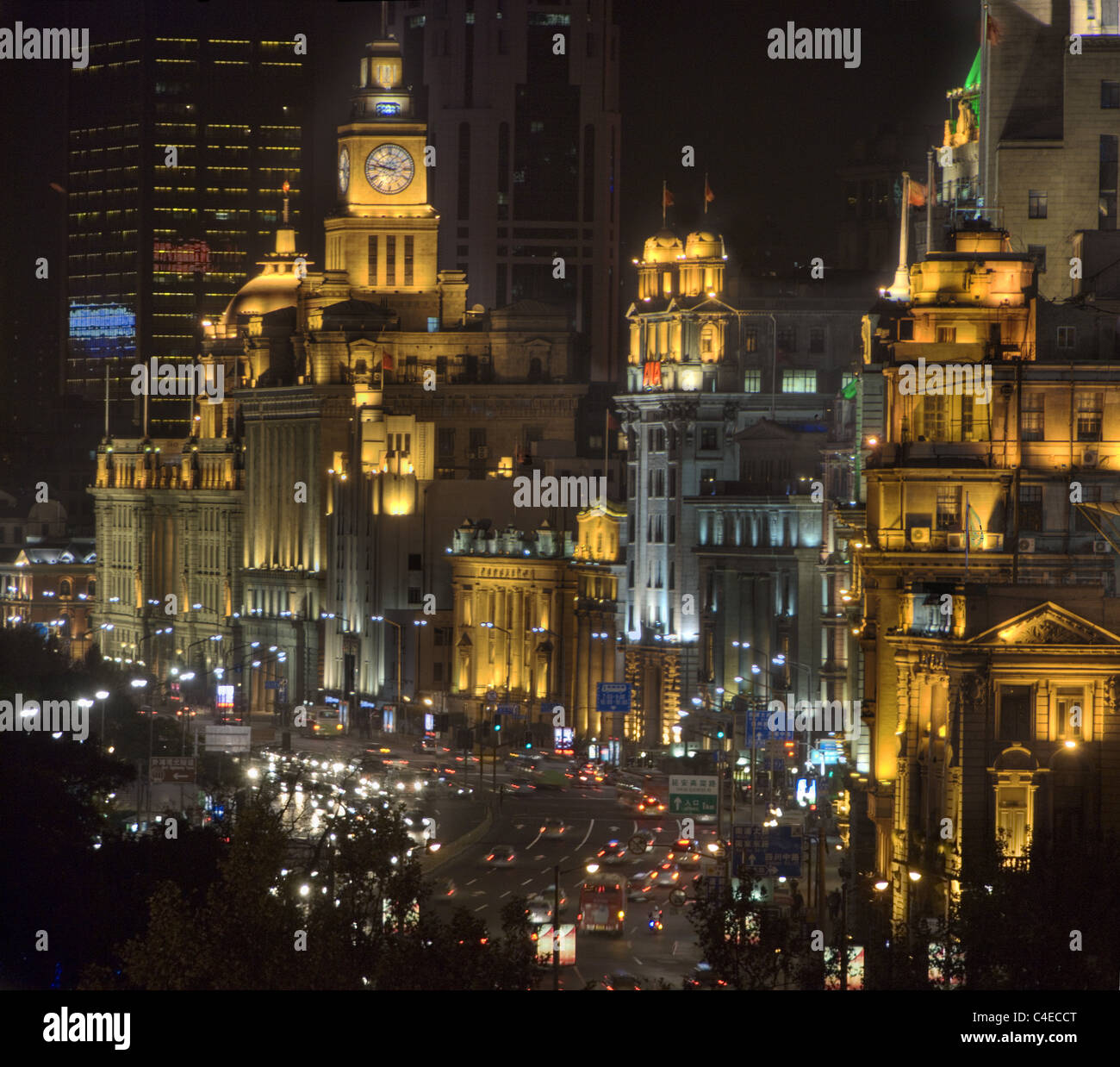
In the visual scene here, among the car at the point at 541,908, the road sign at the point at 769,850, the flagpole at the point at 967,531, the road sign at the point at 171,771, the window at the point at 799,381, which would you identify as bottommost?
the car at the point at 541,908

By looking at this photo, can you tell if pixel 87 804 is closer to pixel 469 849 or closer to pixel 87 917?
pixel 87 917

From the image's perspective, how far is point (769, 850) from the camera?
8844cm

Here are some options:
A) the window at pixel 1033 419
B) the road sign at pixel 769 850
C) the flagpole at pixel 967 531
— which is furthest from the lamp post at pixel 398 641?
the road sign at pixel 769 850

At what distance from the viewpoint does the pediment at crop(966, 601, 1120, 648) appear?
280 feet

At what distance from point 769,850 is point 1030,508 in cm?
1804

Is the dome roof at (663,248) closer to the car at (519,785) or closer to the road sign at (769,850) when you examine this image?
the car at (519,785)

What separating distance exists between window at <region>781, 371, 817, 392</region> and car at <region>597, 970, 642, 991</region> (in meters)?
85.9

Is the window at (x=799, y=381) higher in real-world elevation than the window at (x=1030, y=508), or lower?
higher

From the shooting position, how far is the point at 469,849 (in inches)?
4611

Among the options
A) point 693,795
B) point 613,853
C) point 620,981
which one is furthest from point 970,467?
point 613,853

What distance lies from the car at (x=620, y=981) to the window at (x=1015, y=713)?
44.5ft

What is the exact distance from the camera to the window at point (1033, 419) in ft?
322

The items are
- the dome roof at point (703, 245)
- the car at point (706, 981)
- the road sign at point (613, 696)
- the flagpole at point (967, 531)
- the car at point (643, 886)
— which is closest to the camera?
the car at point (706, 981)
